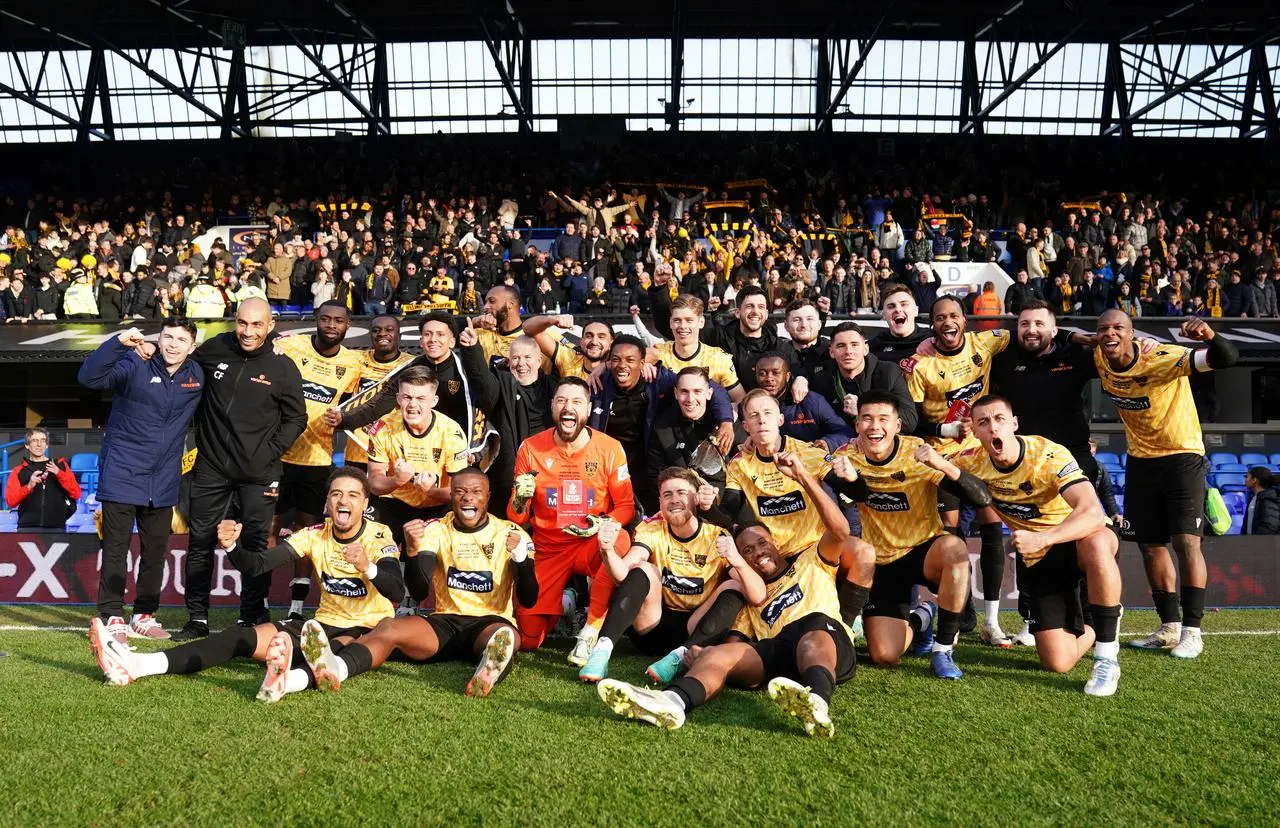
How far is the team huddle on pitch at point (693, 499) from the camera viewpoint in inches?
204

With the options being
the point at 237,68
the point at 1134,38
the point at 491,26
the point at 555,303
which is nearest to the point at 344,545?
the point at 555,303

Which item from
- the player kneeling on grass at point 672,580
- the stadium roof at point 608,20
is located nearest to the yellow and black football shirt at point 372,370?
the player kneeling on grass at point 672,580

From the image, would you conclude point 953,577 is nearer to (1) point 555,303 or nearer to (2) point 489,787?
(2) point 489,787

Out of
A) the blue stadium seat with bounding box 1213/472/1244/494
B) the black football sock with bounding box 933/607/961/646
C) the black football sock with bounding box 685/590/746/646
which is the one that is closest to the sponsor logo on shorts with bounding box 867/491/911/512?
the black football sock with bounding box 933/607/961/646

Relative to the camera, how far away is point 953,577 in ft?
18.2

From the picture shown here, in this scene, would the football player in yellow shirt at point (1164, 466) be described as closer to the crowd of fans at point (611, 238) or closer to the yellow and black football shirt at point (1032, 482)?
the yellow and black football shirt at point (1032, 482)

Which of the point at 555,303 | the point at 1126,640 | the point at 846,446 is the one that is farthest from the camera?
the point at 555,303

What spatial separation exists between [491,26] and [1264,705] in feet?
97.3

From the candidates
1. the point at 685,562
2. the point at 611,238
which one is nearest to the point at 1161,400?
the point at 685,562

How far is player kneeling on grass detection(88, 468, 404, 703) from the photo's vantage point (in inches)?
190

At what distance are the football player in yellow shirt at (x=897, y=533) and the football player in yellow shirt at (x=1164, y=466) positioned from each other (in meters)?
1.61

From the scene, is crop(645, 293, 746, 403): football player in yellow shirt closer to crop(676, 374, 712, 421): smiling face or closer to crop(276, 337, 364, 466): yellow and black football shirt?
crop(676, 374, 712, 421): smiling face

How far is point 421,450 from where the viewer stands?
6.57 metres

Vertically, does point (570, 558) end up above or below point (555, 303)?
below
